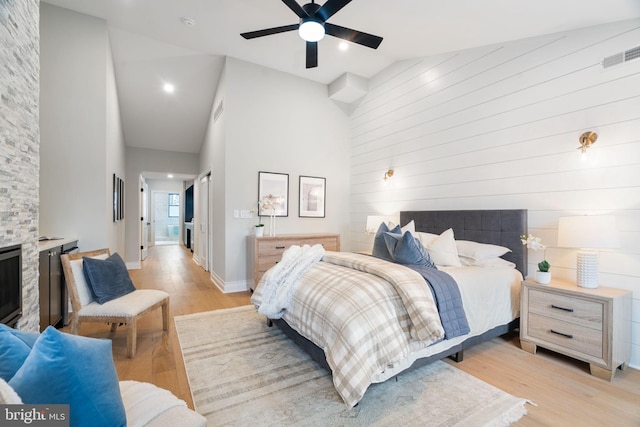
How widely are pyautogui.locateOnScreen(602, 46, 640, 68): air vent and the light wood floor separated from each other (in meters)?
2.50

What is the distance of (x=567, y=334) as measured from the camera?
7.48ft

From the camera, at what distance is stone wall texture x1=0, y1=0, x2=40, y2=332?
5.81ft

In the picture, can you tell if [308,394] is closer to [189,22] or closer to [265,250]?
[265,250]

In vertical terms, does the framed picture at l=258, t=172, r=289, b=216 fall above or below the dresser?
above

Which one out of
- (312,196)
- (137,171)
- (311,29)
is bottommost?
(312,196)

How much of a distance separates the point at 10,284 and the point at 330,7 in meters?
3.14

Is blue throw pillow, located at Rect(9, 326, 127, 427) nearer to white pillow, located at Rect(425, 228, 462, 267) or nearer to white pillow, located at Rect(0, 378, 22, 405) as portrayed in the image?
white pillow, located at Rect(0, 378, 22, 405)

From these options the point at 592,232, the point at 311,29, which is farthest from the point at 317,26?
the point at 592,232

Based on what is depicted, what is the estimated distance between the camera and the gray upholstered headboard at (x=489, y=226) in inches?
114

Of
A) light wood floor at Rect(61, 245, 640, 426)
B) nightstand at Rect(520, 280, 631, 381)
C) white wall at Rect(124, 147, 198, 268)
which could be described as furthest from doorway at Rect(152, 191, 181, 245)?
nightstand at Rect(520, 280, 631, 381)

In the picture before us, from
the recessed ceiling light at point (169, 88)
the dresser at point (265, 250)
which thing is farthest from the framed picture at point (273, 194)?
the recessed ceiling light at point (169, 88)

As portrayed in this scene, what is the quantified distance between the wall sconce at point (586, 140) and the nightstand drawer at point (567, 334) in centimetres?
150

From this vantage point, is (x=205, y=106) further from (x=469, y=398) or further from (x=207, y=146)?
(x=469, y=398)

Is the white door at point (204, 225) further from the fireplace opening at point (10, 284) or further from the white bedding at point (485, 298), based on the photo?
the white bedding at point (485, 298)
